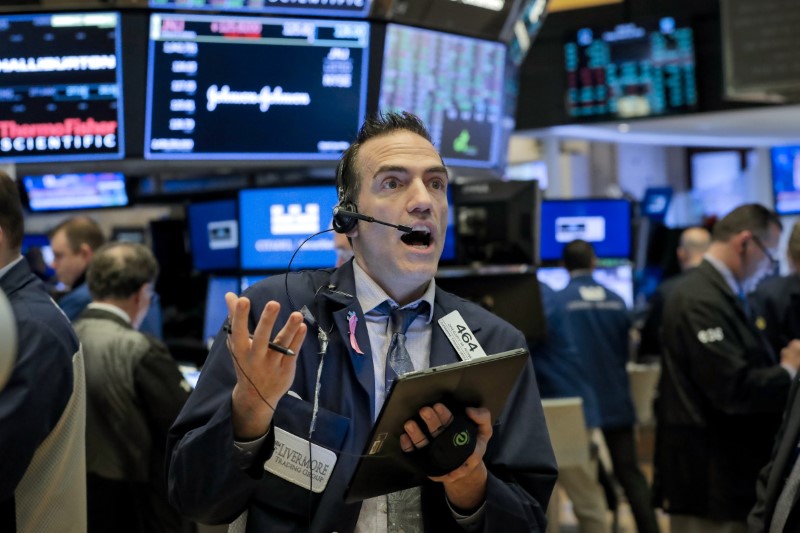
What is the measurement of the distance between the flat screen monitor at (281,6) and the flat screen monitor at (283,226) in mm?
869

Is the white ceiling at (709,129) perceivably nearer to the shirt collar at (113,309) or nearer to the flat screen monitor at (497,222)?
the flat screen monitor at (497,222)

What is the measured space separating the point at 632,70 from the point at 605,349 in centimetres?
283

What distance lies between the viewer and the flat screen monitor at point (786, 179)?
10.4m

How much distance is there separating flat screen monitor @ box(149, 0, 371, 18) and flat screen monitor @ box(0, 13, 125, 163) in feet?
0.96

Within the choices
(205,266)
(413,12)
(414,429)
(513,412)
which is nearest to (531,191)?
(413,12)

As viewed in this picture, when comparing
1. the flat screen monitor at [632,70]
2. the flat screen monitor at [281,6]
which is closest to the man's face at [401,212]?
the flat screen monitor at [281,6]

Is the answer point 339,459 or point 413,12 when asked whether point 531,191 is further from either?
point 339,459

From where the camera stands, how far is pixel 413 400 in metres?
1.72

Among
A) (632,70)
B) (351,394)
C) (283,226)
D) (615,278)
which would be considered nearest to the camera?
(351,394)

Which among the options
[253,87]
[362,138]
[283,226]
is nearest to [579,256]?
[283,226]

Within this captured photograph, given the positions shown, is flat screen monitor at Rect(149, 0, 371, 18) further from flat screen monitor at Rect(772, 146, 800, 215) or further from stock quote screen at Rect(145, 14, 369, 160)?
flat screen monitor at Rect(772, 146, 800, 215)

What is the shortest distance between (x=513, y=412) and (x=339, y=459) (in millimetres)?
371

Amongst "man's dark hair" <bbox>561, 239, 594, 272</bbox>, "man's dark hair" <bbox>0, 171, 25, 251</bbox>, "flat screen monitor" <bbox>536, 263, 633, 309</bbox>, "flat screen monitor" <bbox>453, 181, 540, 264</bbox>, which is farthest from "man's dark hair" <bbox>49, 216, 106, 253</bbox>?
"flat screen monitor" <bbox>536, 263, 633, 309</bbox>

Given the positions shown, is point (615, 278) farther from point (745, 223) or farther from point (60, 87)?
point (60, 87)
